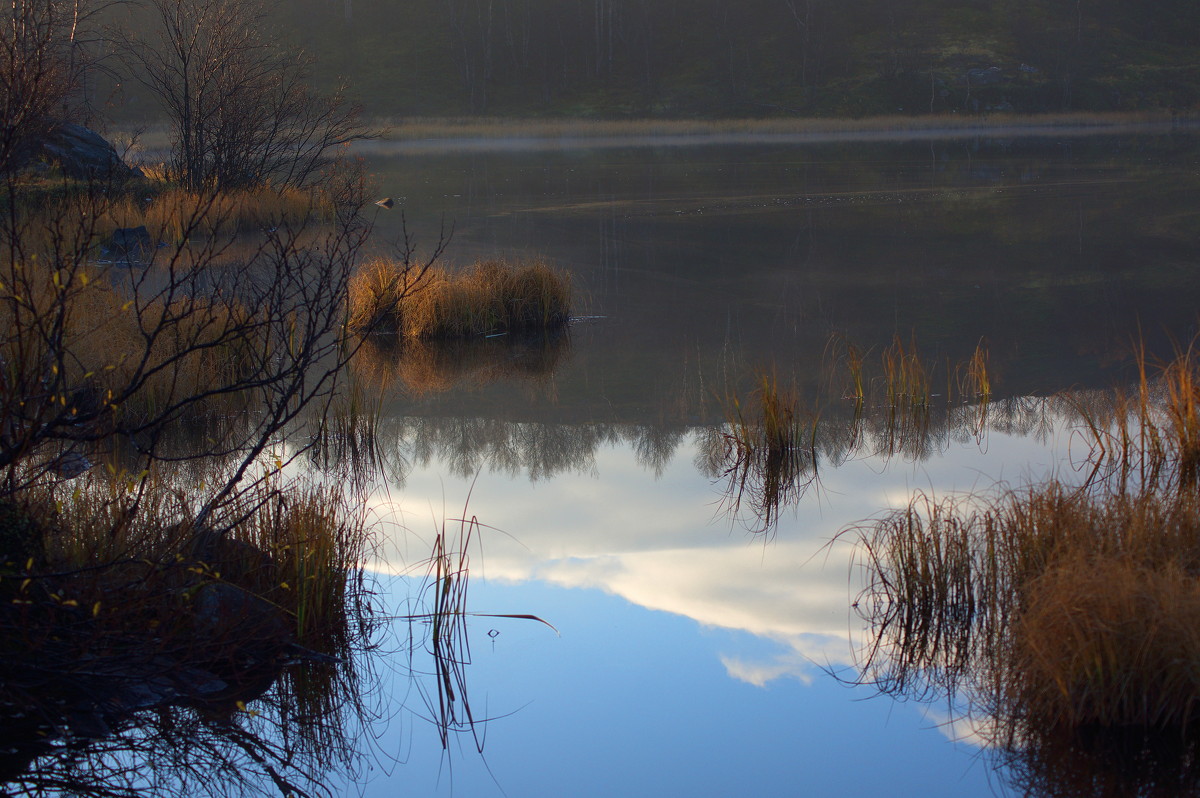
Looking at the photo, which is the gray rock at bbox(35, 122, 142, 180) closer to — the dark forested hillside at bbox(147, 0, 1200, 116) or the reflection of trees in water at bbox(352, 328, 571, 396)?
the reflection of trees in water at bbox(352, 328, 571, 396)

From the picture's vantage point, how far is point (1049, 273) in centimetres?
1323

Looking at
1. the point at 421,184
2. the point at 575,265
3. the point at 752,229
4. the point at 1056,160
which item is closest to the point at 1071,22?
the point at 1056,160

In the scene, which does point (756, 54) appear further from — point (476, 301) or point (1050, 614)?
point (1050, 614)

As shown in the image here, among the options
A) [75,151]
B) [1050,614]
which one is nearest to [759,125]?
[75,151]

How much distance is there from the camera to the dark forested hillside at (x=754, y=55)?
1921 inches

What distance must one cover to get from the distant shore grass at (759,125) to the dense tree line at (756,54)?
2273 mm

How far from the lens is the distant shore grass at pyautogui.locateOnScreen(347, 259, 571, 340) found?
10.1 metres

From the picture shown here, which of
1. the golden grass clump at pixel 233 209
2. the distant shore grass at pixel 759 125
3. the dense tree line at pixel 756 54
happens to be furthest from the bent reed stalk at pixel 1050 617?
the dense tree line at pixel 756 54

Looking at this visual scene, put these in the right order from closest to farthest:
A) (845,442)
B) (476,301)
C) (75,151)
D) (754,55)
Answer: (845,442)
(476,301)
(75,151)
(754,55)

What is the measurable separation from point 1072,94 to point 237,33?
39795 millimetres

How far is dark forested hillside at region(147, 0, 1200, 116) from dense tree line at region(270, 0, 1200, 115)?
95 mm

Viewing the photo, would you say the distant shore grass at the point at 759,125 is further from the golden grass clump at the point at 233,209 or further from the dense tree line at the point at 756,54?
the golden grass clump at the point at 233,209

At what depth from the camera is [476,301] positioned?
10281mm

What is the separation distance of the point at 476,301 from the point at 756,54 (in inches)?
1912
